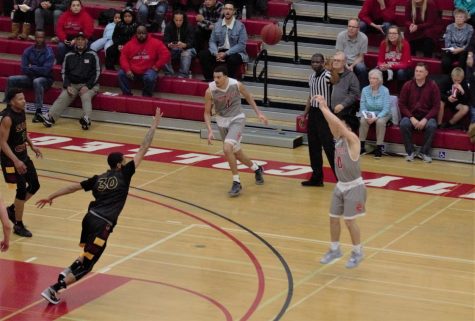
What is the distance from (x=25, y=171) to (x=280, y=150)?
23.7 feet

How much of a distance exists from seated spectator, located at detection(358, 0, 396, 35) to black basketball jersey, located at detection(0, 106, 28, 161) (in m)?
9.77

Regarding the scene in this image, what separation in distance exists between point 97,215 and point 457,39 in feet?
36.1

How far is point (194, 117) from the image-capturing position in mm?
23328

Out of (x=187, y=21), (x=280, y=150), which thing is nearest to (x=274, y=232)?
(x=280, y=150)

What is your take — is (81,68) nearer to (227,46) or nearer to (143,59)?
(143,59)

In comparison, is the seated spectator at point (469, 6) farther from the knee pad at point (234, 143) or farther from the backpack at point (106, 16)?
the backpack at point (106, 16)

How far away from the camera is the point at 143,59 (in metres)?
24.0

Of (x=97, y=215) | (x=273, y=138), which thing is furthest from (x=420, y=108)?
(x=97, y=215)

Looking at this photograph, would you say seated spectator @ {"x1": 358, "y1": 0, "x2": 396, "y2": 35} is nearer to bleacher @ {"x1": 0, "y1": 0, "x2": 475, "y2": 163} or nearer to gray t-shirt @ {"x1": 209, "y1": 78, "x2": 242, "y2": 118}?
bleacher @ {"x1": 0, "y1": 0, "x2": 475, "y2": 163}

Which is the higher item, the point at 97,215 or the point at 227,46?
the point at 227,46

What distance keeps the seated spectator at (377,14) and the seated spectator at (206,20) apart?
10.0 feet

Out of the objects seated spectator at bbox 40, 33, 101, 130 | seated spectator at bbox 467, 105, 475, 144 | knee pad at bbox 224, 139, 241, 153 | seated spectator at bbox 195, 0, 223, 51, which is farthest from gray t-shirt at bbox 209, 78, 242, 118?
seated spectator at bbox 195, 0, 223, 51

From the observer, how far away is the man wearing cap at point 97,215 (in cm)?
1348

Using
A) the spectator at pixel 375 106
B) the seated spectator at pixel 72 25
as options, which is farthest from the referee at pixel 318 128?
the seated spectator at pixel 72 25
